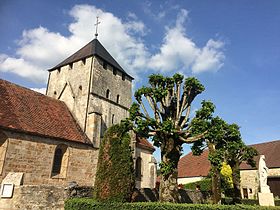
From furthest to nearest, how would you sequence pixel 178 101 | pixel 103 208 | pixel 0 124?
pixel 178 101 → pixel 0 124 → pixel 103 208

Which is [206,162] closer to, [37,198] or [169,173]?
[169,173]

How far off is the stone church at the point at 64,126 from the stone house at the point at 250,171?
387 inches

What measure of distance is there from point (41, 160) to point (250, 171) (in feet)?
76.6

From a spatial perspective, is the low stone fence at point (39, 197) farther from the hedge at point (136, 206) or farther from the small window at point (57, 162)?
the small window at point (57, 162)

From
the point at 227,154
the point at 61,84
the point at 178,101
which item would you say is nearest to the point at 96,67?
the point at 61,84

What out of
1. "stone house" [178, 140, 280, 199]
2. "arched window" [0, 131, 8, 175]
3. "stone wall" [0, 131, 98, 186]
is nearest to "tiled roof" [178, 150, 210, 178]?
"stone house" [178, 140, 280, 199]

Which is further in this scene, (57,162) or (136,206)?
(57,162)

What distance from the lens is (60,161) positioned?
16.4 m

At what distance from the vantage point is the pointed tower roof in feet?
72.6

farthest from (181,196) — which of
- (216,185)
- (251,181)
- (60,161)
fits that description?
(251,181)

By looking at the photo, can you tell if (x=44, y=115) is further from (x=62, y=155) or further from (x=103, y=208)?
(x=103, y=208)

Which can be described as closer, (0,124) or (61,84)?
(0,124)

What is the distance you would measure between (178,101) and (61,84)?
12715 millimetres

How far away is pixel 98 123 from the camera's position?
1922 cm
